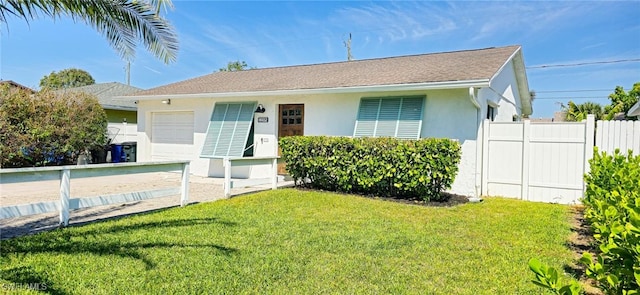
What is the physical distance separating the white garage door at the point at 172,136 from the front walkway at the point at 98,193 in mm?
1006

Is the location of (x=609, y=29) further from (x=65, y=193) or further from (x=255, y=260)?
(x=65, y=193)

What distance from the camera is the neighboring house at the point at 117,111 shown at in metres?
17.3

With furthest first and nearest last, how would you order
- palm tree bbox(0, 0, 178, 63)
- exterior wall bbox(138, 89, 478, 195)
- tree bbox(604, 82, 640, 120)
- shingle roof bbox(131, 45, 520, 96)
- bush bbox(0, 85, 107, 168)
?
tree bbox(604, 82, 640, 120)
bush bbox(0, 85, 107, 168)
shingle roof bbox(131, 45, 520, 96)
exterior wall bbox(138, 89, 478, 195)
palm tree bbox(0, 0, 178, 63)

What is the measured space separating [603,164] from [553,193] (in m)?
4.09

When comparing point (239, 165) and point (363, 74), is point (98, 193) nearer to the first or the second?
point (239, 165)

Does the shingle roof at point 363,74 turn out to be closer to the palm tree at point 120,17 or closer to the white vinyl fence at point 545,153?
the white vinyl fence at point 545,153

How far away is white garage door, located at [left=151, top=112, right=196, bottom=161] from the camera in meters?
12.7

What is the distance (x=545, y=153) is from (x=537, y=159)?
8.1 inches

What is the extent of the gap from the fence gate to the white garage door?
9.10 metres

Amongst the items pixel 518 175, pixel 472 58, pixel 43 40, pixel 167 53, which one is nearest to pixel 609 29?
pixel 472 58

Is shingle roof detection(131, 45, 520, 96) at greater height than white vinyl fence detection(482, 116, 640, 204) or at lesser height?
greater

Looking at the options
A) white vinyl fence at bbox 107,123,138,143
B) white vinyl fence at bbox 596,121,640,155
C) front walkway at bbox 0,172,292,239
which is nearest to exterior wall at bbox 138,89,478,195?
front walkway at bbox 0,172,292,239

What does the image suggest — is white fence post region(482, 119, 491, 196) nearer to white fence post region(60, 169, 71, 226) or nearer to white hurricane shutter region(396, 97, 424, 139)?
white hurricane shutter region(396, 97, 424, 139)

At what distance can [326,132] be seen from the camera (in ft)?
34.2
